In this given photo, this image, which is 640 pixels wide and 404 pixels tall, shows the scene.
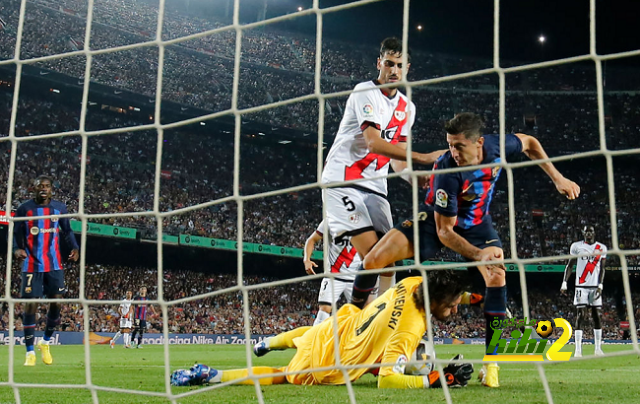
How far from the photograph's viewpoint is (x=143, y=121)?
23.3 metres

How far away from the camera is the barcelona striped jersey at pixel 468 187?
12.0 feet

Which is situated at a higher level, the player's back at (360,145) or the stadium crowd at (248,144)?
the stadium crowd at (248,144)

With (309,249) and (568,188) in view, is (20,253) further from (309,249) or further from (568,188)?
(568,188)

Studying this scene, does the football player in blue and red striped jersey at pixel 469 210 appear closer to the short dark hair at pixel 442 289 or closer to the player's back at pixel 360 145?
the short dark hair at pixel 442 289

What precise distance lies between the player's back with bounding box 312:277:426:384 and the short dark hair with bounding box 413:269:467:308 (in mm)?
42

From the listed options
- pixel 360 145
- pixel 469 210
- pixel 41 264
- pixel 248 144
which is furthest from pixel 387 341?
pixel 248 144

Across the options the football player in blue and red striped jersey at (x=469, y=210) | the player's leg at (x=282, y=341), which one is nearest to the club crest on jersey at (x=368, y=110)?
the football player in blue and red striped jersey at (x=469, y=210)

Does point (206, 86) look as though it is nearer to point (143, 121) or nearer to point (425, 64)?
point (143, 121)

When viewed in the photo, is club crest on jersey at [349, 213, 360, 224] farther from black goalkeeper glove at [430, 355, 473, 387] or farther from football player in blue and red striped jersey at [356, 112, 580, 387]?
black goalkeeper glove at [430, 355, 473, 387]

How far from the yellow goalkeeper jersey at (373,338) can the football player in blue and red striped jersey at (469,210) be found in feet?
0.95

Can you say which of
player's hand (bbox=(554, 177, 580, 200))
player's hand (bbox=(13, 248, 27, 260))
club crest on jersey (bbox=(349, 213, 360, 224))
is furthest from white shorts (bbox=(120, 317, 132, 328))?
player's hand (bbox=(554, 177, 580, 200))

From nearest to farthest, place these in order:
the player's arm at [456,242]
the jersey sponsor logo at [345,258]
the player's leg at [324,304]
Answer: the player's arm at [456,242] → the player's leg at [324,304] → the jersey sponsor logo at [345,258]

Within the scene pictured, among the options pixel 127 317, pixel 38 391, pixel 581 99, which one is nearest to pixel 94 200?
pixel 127 317

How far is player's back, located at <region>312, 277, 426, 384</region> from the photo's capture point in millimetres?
3383
